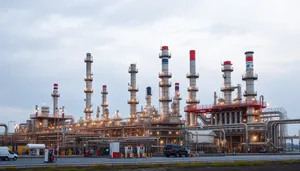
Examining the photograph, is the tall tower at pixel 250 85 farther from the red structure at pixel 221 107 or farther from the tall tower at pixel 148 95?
the tall tower at pixel 148 95

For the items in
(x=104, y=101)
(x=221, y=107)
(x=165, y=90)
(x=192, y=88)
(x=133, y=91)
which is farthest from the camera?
(x=104, y=101)

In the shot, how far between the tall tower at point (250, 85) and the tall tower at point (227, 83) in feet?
27.2

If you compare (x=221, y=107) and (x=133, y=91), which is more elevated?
(x=133, y=91)

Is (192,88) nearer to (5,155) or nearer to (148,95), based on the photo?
(148,95)

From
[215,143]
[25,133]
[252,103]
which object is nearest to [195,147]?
[215,143]

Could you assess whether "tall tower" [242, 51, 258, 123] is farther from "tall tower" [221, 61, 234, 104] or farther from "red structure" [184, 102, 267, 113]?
"tall tower" [221, 61, 234, 104]

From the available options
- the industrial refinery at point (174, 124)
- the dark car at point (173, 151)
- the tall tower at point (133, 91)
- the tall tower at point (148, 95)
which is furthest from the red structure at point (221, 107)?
the dark car at point (173, 151)

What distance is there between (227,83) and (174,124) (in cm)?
1713

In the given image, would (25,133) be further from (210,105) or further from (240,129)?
(240,129)

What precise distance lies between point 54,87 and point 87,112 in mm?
14248

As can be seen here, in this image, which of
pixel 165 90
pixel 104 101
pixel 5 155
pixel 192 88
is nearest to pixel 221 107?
pixel 192 88

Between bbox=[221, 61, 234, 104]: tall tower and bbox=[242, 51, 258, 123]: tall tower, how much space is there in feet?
27.2

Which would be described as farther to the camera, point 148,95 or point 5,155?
point 148,95

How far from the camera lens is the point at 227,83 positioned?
Result: 108812 millimetres
